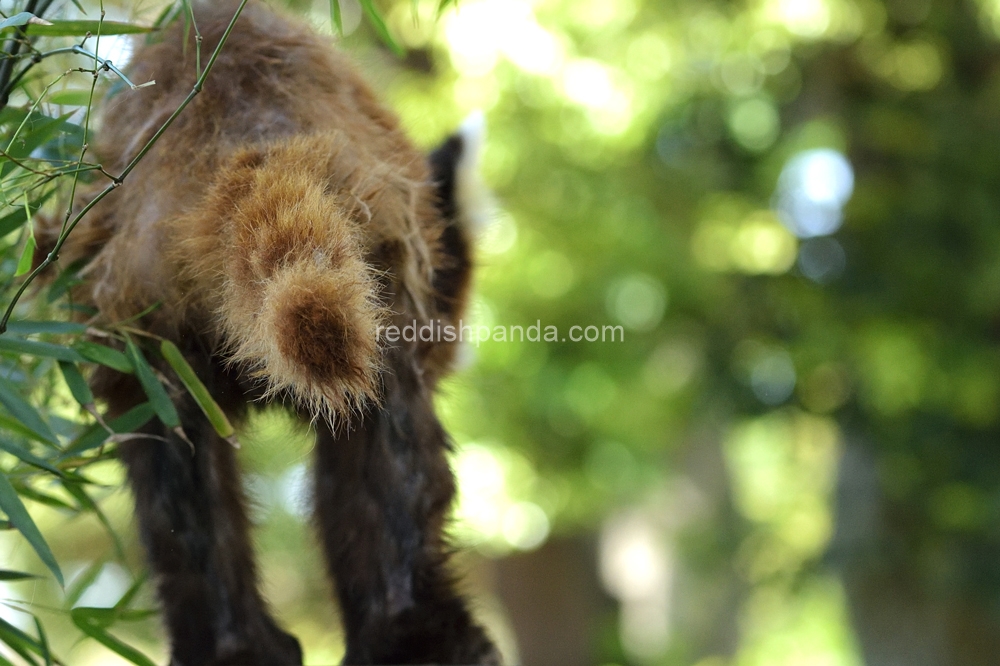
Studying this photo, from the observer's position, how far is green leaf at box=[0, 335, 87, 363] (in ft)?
5.44

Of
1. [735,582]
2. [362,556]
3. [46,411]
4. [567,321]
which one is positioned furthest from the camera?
[735,582]

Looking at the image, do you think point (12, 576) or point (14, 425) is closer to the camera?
point (14, 425)

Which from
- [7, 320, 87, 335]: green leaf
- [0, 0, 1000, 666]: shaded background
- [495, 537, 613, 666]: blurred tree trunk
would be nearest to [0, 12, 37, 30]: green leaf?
[7, 320, 87, 335]: green leaf

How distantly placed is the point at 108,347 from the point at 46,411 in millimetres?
597

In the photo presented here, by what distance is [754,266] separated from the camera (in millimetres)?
6398

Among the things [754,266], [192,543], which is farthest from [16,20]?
[754,266]

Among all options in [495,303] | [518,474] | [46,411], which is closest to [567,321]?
[495,303]

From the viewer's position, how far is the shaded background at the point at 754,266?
18.6 feet

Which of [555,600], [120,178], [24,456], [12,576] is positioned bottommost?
[12,576]

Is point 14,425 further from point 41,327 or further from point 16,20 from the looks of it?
point 16,20

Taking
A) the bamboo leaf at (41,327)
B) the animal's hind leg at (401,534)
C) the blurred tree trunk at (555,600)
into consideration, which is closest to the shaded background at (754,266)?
the blurred tree trunk at (555,600)

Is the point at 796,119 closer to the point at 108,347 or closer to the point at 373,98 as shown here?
the point at 373,98

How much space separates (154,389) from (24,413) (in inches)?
10.2

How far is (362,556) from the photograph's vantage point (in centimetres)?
182
